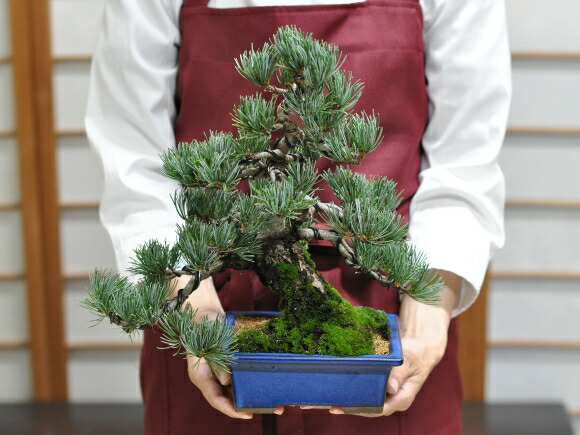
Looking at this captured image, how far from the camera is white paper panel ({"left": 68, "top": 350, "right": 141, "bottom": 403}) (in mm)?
2539

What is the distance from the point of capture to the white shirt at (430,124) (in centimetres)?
111

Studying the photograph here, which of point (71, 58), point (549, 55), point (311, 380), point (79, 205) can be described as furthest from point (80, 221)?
point (311, 380)

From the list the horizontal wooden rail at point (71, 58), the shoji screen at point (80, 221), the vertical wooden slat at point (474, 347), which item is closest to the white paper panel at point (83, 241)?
the shoji screen at point (80, 221)

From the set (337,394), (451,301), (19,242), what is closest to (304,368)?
(337,394)

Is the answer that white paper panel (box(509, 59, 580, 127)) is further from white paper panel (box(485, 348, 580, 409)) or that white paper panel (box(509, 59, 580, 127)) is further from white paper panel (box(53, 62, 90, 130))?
white paper panel (box(53, 62, 90, 130))

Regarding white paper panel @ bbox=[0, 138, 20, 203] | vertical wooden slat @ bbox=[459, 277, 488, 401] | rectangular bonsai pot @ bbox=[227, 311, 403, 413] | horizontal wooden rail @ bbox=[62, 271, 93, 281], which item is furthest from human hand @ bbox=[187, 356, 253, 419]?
white paper panel @ bbox=[0, 138, 20, 203]

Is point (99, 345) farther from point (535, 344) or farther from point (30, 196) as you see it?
point (535, 344)

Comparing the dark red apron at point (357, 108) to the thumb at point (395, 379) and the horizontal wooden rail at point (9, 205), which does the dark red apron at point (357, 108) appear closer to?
the thumb at point (395, 379)

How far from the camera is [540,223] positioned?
2361mm

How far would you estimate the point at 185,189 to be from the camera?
78 cm

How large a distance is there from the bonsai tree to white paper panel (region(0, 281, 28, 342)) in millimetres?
1914

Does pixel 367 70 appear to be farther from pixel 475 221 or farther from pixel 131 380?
pixel 131 380

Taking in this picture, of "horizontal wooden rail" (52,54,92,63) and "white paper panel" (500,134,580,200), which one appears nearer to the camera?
"white paper panel" (500,134,580,200)

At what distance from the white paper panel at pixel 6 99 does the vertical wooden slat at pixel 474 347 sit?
163 centimetres
